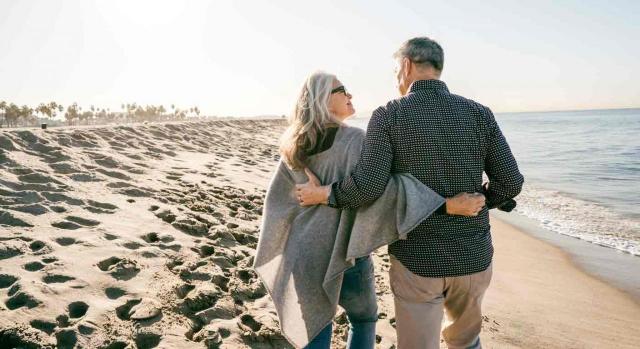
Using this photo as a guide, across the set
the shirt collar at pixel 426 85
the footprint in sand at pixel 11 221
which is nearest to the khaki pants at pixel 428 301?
the shirt collar at pixel 426 85

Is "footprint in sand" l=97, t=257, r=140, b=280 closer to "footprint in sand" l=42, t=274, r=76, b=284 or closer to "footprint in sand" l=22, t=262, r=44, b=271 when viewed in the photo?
"footprint in sand" l=42, t=274, r=76, b=284

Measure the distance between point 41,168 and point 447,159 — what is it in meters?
6.40

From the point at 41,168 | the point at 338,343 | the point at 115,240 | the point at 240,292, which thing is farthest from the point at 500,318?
the point at 41,168

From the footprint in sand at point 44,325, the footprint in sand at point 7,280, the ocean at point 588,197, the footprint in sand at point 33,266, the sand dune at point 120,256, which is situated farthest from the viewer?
the ocean at point 588,197

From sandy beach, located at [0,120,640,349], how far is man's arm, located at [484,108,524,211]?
1746mm

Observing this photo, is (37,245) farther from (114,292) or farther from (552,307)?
(552,307)

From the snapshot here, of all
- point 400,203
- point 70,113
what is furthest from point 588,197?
point 70,113

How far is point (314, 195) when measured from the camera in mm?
2178

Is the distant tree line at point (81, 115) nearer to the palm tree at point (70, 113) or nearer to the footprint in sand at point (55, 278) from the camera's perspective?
the palm tree at point (70, 113)

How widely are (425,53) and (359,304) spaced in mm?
1358

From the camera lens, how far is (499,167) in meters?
2.23

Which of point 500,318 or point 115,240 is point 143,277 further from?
point 500,318

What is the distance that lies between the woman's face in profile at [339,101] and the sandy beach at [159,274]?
1826 mm

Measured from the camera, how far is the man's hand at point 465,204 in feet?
6.77
